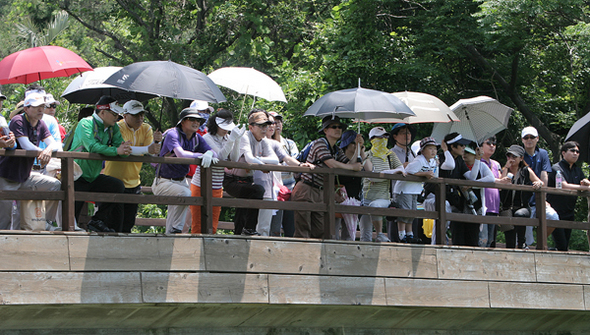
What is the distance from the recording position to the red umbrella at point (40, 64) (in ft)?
25.4

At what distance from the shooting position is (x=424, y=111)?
9398 mm

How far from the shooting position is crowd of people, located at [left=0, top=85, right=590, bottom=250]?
7.19 meters

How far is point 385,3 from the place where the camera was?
53.4 ft

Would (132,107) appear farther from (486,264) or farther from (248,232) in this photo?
(486,264)

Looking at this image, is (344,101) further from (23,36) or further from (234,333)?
(23,36)

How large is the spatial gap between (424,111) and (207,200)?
3305mm

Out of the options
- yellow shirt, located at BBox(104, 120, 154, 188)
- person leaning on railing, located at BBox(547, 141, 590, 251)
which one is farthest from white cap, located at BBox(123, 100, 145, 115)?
person leaning on railing, located at BBox(547, 141, 590, 251)

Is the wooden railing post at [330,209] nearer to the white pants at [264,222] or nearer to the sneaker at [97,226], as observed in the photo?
the white pants at [264,222]

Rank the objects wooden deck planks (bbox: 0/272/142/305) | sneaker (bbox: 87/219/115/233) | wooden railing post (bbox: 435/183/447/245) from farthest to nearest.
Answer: wooden railing post (bbox: 435/183/447/245), sneaker (bbox: 87/219/115/233), wooden deck planks (bbox: 0/272/142/305)

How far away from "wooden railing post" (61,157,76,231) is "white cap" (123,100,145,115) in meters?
0.90

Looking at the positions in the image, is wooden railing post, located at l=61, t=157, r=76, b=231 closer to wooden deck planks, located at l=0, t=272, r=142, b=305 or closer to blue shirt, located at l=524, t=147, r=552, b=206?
wooden deck planks, located at l=0, t=272, r=142, b=305

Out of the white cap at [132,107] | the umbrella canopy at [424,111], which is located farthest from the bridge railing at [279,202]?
the umbrella canopy at [424,111]

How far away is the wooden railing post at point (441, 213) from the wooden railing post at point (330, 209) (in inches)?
60.6

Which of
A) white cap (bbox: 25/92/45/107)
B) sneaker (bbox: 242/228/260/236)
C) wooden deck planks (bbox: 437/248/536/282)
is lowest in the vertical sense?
wooden deck planks (bbox: 437/248/536/282)
